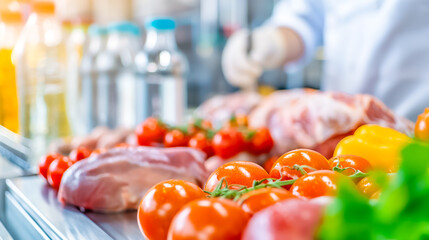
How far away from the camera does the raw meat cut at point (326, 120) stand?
3.62 ft

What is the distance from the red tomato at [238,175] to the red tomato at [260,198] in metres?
0.09

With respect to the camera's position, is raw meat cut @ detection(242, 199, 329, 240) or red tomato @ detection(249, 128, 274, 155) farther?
red tomato @ detection(249, 128, 274, 155)

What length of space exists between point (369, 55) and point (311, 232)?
60.5 inches

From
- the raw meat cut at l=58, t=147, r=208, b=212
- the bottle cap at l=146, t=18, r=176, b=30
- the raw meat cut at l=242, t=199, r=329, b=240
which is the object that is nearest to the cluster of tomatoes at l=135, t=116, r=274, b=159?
the raw meat cut at l=58, t=147, r=208, b=212

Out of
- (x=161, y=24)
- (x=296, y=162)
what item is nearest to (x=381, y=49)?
(x=161, y=24)

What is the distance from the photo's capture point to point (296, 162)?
1.92ft

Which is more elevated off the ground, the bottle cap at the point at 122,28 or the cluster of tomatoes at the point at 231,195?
the bottle cap at the point at 122,28

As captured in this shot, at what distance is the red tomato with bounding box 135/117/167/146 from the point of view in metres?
1.32

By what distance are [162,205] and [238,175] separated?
105 millimetres

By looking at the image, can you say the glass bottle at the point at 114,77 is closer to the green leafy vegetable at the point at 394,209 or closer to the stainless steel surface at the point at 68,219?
the stainless steel surface at the point at 68,219

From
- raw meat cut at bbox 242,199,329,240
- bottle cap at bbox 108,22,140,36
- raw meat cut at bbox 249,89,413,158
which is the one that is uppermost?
bottle cap at bbox 108,22,140,36

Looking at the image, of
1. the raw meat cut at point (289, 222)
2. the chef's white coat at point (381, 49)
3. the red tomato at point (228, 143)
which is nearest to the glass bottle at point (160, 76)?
the red tomato at point (228, 143)

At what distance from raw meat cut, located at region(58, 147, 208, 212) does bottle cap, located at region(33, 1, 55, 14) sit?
79 cm

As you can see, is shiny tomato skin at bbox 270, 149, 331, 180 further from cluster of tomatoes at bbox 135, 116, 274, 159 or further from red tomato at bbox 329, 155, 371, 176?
cluster of tomatoes at bbox 135, 116, 274, 159
